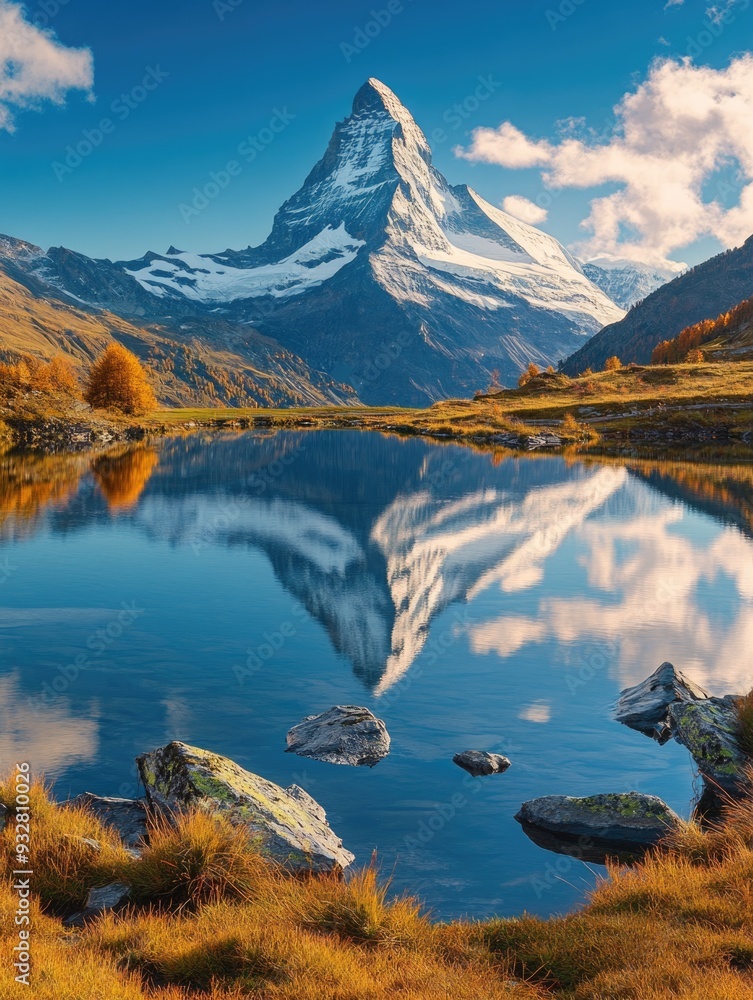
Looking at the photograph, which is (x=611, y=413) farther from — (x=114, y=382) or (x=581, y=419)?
(x=114, y=382)

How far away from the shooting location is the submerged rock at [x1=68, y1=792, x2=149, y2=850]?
494 inches

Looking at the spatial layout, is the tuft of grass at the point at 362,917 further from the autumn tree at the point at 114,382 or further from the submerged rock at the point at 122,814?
the autumn tree at the point at 114,382

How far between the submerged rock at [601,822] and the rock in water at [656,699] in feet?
15.1

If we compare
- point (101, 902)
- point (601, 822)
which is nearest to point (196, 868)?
point (101, 902)

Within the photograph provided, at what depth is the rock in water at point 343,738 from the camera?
1656 cm

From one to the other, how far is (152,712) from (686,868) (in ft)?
41.7

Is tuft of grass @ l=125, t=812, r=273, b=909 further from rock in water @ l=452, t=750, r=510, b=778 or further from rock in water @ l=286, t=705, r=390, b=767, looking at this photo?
rock in water @ l=452, t=750, r=510, b=778

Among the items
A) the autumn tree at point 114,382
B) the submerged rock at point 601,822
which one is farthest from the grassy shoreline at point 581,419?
the submerged rock at point 601,822

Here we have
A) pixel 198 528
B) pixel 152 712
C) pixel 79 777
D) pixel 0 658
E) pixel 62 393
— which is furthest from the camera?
pixel 62 393

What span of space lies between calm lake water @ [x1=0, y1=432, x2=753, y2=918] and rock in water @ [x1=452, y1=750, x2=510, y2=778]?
27cm

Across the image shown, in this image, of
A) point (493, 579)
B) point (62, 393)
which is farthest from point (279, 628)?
point (62, 393)

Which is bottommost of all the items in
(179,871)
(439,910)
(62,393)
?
(439,910)

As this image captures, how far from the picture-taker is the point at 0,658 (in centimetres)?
2266

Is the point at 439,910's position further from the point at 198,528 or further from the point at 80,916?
the point at 198,528
